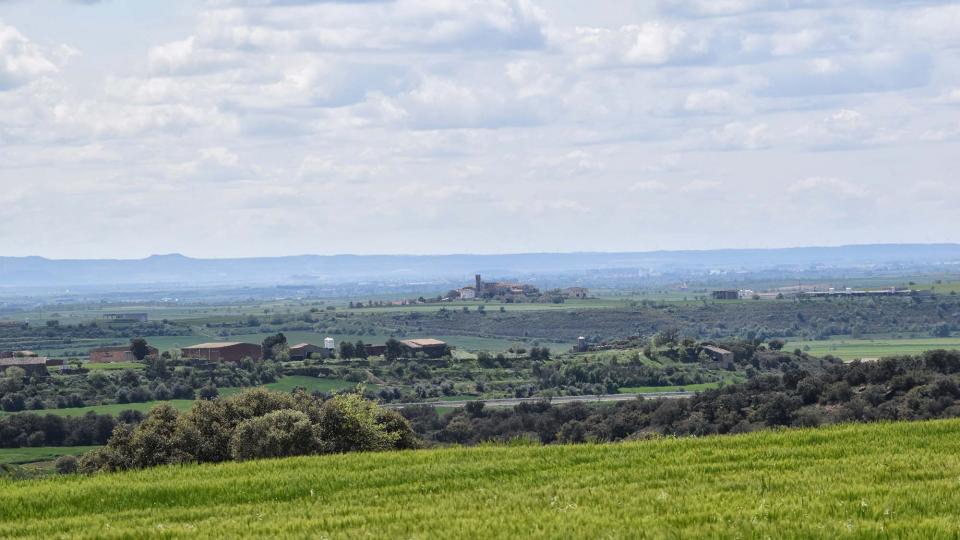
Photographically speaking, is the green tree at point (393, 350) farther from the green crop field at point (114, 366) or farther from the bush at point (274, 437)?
the bush at point (274, 437)

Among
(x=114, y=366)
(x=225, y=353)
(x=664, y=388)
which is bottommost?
(x=664, y=388)

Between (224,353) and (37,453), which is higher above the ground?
(224,353)

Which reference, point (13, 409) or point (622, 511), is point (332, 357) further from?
point (622, 511)

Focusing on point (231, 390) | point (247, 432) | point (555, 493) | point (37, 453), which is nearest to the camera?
point (555, 493)

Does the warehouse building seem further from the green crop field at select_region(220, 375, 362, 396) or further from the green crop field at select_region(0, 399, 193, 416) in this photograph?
the green crop field at select_region(0, 399, 193, 416)

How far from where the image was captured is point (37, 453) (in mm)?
65438

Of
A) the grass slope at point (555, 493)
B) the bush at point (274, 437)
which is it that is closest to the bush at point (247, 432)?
the bush at point (274, 437)

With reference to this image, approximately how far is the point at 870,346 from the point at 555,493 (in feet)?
469

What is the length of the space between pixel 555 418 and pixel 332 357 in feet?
209

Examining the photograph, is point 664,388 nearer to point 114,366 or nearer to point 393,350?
point 393,350

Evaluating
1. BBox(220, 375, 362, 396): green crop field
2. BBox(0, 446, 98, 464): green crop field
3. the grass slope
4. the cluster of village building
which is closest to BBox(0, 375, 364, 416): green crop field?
BBox(220, 375, 362, 396): green crop field

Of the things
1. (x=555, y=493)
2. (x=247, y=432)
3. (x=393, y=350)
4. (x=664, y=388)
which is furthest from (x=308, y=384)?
(x=555, y=493)

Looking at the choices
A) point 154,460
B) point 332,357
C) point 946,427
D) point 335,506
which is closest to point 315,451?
point 154,460

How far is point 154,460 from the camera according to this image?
25438 mm
